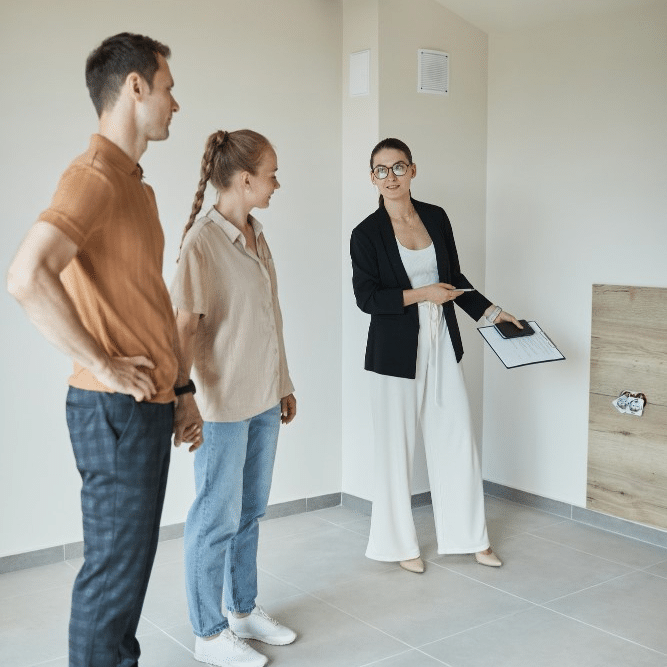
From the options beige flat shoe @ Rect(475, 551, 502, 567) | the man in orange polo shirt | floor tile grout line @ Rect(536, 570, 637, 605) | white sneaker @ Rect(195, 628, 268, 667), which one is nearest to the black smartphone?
beige flat shoe @ Rect(475, 551, 502, 567)

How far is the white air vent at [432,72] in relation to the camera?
410 centimetres

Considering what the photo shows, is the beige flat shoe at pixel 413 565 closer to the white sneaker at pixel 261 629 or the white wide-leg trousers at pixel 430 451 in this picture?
the white wide-leg trousers at pixel 430 451

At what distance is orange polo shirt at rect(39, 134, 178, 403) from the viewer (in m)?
1.74

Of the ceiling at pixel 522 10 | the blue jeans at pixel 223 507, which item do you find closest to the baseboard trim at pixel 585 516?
the blue jeans at pixel 223 507

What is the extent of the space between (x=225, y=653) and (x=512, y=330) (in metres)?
1.65

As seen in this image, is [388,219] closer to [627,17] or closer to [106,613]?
[627,17]

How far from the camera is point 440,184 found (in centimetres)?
421

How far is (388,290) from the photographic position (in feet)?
10.9

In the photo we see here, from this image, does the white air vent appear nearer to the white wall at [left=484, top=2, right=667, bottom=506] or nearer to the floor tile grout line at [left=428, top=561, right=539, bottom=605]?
the white wall at [left=484, top=2, right=667, bottom=506]

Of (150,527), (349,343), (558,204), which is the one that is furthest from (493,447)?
(150,527)

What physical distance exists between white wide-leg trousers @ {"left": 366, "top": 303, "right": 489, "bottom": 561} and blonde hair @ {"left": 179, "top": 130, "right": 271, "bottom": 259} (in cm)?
110

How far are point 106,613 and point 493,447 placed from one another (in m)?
2.89

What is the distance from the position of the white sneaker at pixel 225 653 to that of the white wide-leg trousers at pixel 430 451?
971 millimetres

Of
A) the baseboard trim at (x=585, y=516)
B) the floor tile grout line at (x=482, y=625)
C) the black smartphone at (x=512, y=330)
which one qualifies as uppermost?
the black smartphone at (x=512, y=330)
